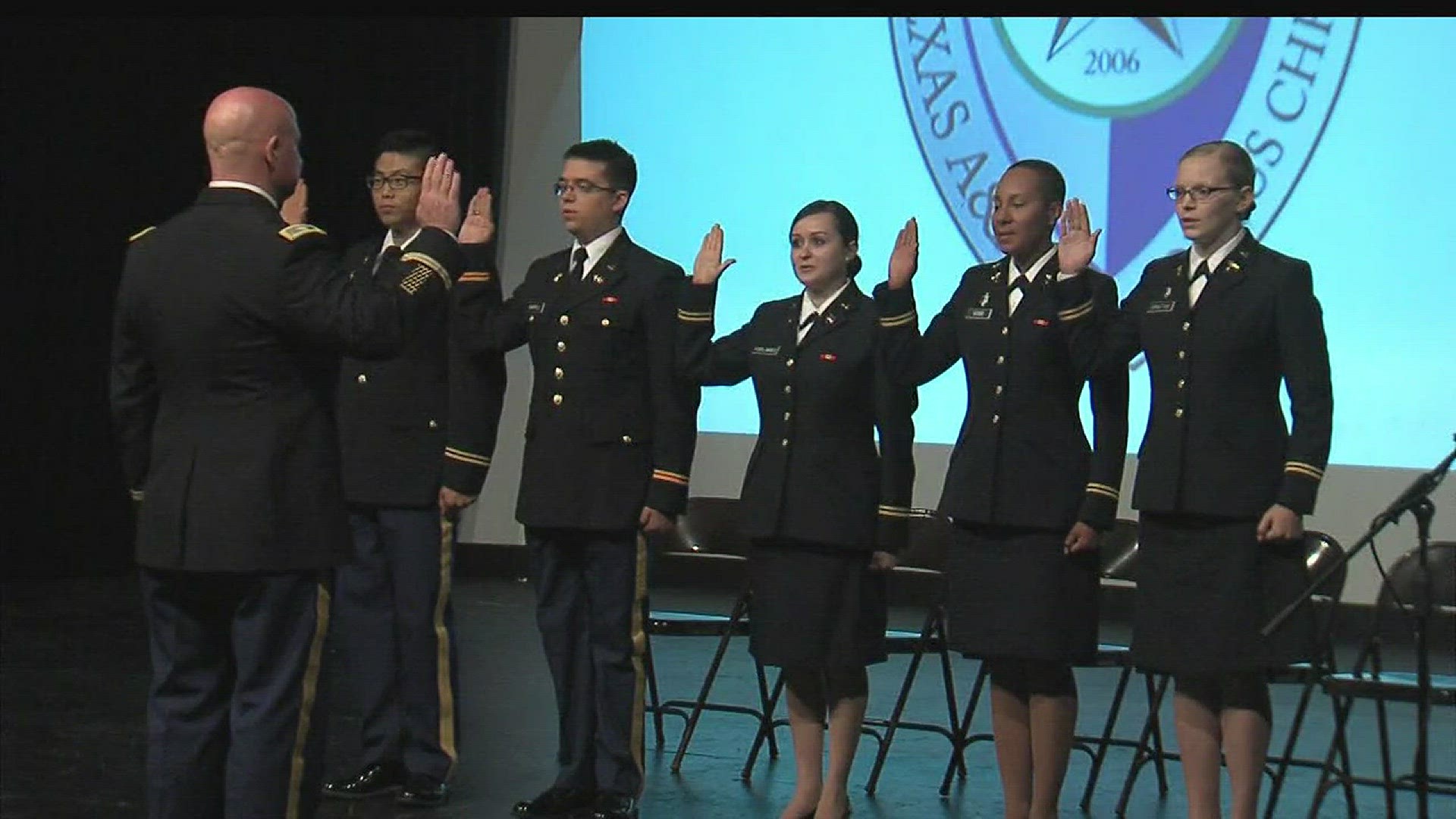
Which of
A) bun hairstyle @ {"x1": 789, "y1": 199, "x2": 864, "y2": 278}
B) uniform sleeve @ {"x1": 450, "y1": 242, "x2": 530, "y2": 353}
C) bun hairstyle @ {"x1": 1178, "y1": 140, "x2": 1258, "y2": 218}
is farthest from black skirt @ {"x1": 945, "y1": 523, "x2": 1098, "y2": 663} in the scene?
uniform sleeve @ {"x1": 450, "y1": 242, "x2": 530, "y2": 353}

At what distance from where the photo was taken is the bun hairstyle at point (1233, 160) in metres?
3.66

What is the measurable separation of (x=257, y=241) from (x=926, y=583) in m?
5.39

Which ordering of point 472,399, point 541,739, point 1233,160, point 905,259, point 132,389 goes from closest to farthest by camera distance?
point 132,389, point 1233,160, point 905,259, point 472,399, point 541,739

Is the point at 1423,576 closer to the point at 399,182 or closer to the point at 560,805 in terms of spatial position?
the point at 560,805

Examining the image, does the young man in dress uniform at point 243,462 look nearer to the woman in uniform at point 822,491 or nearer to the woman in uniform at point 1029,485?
the woman in uniform at point 822,491

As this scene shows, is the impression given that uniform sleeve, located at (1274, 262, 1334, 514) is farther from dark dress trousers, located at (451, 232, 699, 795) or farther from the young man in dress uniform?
the young man in dress uniform

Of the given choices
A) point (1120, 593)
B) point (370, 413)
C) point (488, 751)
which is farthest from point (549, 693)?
point (1120, 593)

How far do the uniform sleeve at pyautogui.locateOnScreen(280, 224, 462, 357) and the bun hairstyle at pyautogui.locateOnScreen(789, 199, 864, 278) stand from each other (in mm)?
1108

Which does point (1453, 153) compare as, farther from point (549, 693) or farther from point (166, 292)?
point (166, 292)

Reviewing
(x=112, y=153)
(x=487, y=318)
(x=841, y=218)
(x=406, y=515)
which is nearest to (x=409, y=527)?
(x=406, y=515)

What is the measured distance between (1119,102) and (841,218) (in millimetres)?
3091

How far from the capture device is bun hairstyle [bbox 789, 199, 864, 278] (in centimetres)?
415

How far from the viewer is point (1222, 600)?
3.59m

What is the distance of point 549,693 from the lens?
598 cm
